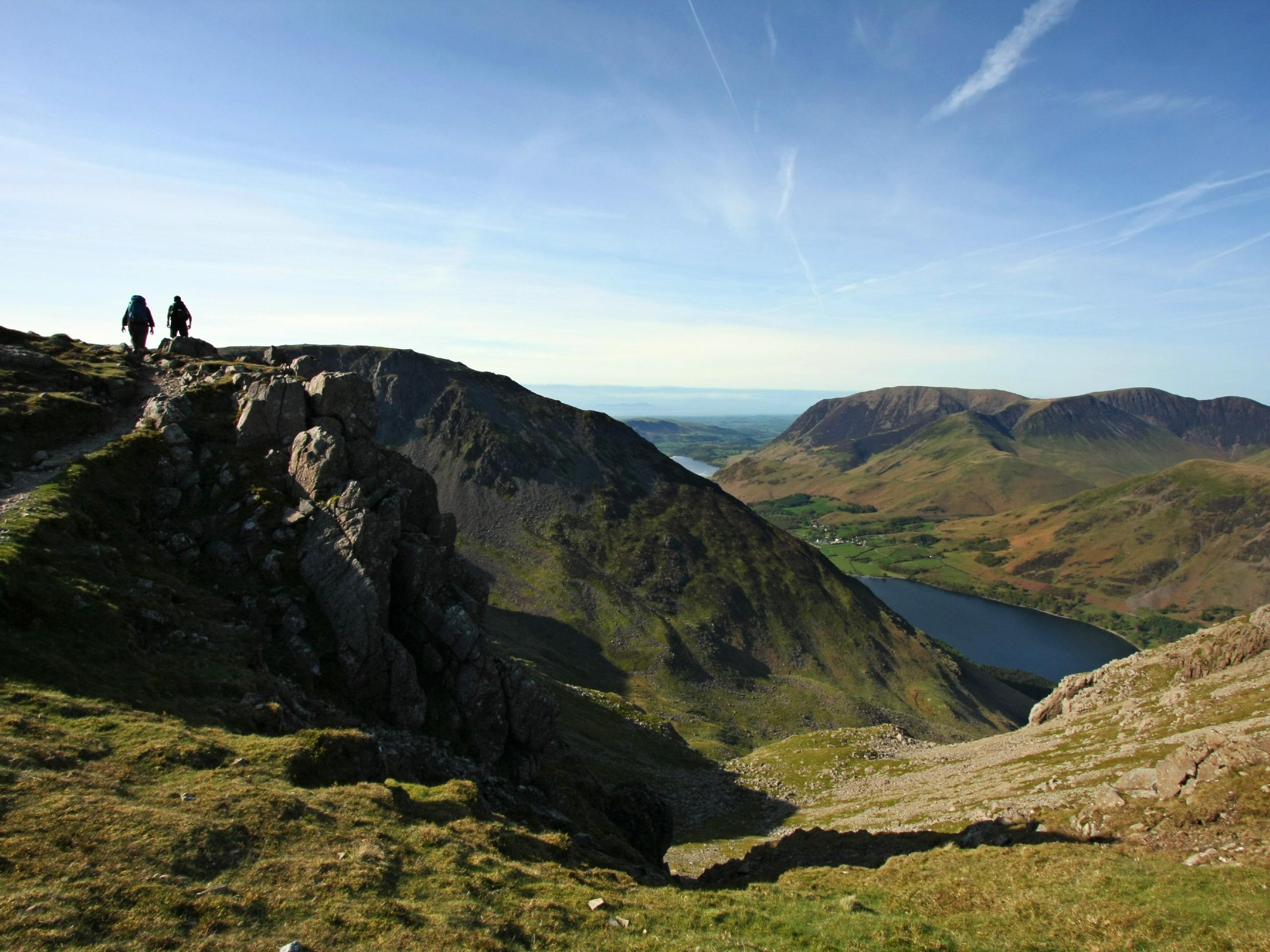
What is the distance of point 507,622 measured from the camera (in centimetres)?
14538

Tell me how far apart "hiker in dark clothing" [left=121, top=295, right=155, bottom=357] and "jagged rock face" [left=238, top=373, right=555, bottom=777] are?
737 inches

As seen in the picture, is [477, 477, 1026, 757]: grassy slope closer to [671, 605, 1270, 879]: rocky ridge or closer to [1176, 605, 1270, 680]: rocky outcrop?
[671, 605, 1270, 879]: rocky ridge

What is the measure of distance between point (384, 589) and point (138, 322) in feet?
126

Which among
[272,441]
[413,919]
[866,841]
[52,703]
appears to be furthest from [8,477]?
[866,841]

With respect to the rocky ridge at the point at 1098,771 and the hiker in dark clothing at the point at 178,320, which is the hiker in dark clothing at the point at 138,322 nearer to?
the hiker in dark clothing at the point at 178,320

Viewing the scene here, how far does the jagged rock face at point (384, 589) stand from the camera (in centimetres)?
3975

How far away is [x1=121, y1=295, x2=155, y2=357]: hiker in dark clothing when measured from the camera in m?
57.0

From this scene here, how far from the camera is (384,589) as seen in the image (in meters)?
42.0

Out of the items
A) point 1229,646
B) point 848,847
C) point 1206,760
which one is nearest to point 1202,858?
point 1206,760

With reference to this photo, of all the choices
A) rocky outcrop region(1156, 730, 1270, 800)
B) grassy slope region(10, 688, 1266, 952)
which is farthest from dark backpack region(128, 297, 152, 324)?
rocky outcrop region(1156, 730, 1270, 800)

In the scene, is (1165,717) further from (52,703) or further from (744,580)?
(744,580)

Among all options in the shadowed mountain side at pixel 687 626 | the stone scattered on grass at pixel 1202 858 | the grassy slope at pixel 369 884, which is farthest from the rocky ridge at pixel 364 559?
the shadowed mountain side at pixel 687 626

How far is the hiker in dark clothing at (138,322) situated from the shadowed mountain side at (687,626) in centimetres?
8120

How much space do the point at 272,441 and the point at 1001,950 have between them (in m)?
50.1
